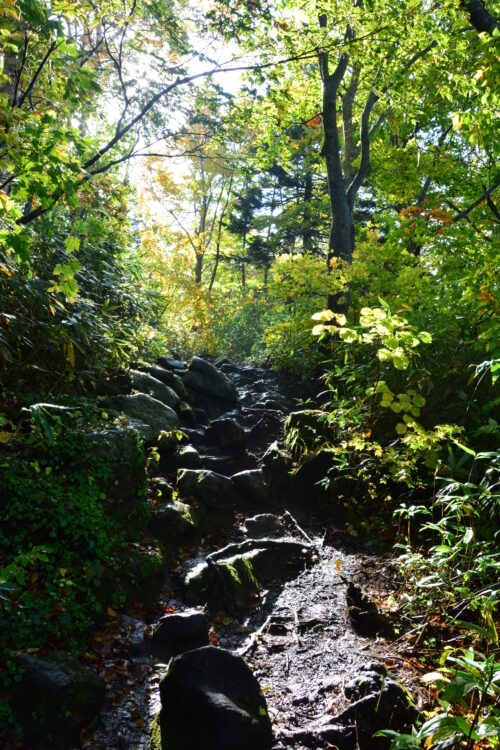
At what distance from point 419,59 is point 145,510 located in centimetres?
953

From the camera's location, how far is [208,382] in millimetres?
9672

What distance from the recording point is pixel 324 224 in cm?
1997

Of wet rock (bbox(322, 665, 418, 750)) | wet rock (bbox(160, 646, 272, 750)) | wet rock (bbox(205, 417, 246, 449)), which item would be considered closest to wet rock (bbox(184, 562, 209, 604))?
wet rock (bbox(160, 646, 272, 750))

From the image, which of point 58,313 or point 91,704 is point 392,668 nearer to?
point 91,704

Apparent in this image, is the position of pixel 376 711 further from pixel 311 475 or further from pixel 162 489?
pixel 162 489

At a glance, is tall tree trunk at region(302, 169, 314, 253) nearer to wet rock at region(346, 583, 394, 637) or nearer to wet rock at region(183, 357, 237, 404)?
wet rock at region(183, 357, 237, 404)

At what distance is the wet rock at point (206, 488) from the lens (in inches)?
212

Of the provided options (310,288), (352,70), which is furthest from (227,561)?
(352,70)

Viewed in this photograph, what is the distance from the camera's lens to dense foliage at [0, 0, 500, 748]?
292 centimetres

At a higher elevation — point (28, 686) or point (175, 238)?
point (175, 238)

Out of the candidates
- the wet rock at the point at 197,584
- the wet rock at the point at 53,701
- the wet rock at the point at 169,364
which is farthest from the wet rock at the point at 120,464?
the wet rock at the point at 169,364

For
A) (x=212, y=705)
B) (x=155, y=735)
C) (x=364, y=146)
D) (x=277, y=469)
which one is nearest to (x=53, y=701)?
(x=155, y=735)

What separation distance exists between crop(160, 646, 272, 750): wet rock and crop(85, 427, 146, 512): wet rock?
73.0 inches

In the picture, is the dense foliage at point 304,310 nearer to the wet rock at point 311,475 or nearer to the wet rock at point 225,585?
the wet rock at point 311,475
